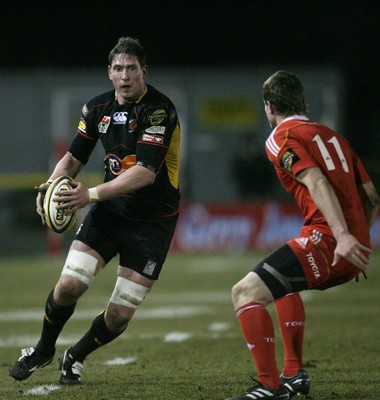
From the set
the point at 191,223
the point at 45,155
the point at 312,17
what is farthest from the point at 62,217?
the point at 312,17

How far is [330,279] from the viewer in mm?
5156

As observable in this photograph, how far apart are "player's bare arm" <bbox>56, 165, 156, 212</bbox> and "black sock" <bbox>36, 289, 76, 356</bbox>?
2.66ft

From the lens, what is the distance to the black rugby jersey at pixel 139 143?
19.3 feet

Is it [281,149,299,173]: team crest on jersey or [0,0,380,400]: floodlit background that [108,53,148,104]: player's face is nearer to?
[281,149,299,173]: team crest on jersey

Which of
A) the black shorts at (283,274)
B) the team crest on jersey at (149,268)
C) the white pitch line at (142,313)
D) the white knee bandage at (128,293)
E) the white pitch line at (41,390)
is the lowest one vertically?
the white pitch line at (142,313)

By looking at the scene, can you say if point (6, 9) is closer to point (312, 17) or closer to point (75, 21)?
point (75, 21)

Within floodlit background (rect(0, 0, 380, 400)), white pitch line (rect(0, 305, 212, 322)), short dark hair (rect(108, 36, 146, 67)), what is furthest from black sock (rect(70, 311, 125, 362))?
floodlit background (rect(0, 0, 380, 400))

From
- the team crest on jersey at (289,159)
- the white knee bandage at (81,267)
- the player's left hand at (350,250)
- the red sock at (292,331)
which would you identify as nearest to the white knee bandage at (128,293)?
the white knee bandage at (81,267)

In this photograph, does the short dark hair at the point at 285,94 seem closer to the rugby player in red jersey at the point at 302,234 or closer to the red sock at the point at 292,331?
the rugby player in red jersey at the point at 302,234

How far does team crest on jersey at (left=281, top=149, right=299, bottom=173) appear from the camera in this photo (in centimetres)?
502

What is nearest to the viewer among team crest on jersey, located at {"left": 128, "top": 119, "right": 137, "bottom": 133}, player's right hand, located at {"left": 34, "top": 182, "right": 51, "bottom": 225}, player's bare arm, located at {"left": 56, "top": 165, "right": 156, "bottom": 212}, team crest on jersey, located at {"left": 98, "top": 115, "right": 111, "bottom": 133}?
player's bare arm, located at {"left": 56, "top": 165, "right": 156, "bottom": 212}

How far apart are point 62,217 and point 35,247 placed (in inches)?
444

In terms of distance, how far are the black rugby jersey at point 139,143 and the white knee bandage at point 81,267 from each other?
0.39 m

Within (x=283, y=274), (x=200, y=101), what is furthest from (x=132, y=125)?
(x=200, y=101)
